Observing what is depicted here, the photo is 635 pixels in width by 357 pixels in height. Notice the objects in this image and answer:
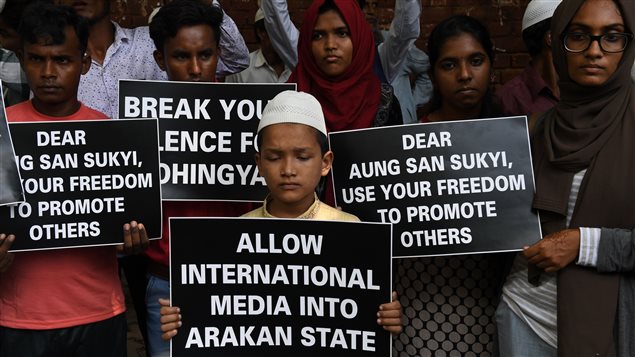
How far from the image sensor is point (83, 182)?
10.4 ft

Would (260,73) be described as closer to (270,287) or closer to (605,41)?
(270,287)

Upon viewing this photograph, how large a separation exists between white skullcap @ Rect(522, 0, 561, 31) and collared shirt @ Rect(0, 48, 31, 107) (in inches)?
85.7

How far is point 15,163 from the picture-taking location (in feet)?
10.0

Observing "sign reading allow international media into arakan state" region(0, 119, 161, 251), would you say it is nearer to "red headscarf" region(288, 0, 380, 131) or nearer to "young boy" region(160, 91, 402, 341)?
"young boy" region(160, 91, 402, 341)

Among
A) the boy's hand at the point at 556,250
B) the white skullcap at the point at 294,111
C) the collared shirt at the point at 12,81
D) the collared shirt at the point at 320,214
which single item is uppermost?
the collared shirt at the point at 12,81

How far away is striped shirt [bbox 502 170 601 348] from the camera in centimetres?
279

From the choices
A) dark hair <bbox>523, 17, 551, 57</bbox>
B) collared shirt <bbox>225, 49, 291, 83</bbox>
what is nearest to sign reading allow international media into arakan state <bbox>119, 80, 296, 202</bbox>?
dark hair <bbox>523, 17, 551, 57</bbox>

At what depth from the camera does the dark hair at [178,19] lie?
357 cm

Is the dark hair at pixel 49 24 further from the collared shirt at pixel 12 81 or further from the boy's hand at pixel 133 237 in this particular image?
the boy's hand at pixel 133 237

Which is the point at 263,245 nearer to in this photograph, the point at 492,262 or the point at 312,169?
the point at 312,169

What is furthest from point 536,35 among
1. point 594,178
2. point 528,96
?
point 594,178

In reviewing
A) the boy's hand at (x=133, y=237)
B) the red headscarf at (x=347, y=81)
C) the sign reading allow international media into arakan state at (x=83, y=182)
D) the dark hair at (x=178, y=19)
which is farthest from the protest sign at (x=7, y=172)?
the red headscarf at (x=347, y=81)

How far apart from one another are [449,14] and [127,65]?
304 centimetres

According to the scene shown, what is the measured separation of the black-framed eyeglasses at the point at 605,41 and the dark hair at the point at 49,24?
179 centimetres
